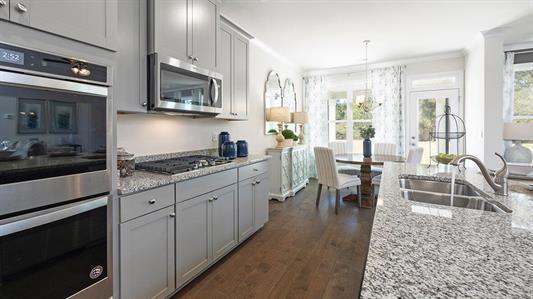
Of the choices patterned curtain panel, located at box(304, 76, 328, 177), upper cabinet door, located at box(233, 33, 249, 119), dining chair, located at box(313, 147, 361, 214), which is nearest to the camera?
upper cabinet door, located at box(233, 33, 249, 119)

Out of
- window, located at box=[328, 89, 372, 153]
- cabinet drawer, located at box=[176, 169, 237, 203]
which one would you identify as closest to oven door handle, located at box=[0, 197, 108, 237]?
cabinet drawer, located at box=[176, 169, 237, 203]

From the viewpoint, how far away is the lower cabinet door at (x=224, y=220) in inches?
86.5

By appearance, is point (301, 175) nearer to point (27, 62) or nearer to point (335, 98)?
point (335, 98)

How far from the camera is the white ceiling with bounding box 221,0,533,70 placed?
2922 millimetres

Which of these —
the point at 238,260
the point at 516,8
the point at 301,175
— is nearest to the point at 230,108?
the point at 238,260

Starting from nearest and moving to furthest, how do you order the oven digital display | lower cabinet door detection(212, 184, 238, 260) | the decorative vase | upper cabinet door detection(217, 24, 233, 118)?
1. the oven digital display
2. lower cabinet door detection(212, 184, 238, 260)
3. upper cabinet door detection(217, 24, 233, 118)
4. the decorative vase

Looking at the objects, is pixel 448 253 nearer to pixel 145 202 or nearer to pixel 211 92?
pixel 145 202

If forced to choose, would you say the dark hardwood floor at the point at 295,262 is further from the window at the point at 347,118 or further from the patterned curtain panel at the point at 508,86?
the patterned curtain panel at the point at 508,86

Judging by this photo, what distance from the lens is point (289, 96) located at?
218 inches

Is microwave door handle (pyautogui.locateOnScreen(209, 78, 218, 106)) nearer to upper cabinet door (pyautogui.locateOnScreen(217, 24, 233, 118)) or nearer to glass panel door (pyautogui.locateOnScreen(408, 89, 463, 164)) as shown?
upper cabinet door (pyautogui.locateOnScreen(217, 24, 233, 118))

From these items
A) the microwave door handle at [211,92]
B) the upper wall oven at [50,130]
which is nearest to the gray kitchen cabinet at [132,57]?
the upper wall oven at [50,130]

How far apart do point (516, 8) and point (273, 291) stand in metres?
4.18

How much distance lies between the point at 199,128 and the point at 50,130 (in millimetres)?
1852

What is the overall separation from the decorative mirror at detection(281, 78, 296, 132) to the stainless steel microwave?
9.47 ft
